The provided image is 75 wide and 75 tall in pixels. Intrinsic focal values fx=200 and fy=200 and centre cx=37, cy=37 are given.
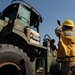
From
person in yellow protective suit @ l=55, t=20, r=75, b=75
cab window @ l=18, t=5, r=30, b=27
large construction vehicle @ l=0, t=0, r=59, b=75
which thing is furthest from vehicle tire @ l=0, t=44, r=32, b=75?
cab window @ l=18, t=5, r=30, b=27

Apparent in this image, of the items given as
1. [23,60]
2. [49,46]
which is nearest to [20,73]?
[23,60]

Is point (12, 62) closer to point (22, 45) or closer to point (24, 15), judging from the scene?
point (22, 45)

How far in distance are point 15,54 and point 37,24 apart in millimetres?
2666

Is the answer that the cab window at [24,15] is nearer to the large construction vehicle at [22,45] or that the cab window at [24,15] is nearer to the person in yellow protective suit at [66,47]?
the large construction vehicle at [22,45]

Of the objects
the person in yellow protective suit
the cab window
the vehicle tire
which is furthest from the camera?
the cab window

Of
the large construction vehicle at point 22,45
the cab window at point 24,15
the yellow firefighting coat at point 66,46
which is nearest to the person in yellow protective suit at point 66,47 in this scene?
the yellow firefighting coat at point 66,46

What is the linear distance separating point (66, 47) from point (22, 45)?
1214 millimetres

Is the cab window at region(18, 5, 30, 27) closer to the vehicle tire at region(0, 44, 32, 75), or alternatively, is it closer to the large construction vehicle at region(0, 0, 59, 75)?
the large construction vehicle at region(0, 0, 59, 75)

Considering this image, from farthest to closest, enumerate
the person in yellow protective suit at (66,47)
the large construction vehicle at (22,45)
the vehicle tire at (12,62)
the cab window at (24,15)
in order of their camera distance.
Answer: the cab window at (24,15) < the person in yellow protective suit at (66,47) < the large construction vehicle at (22,45) < the vehicle tire at (12,62)

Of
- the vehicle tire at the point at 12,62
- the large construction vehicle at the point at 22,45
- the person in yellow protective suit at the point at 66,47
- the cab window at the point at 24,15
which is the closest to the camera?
the vehicle tire at the point at 12,62

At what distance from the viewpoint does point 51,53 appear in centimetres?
648

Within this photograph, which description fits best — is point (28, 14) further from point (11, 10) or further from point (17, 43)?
point (17, 43)

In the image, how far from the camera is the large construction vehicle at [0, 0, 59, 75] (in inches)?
162

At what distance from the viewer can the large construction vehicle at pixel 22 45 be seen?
412cm
